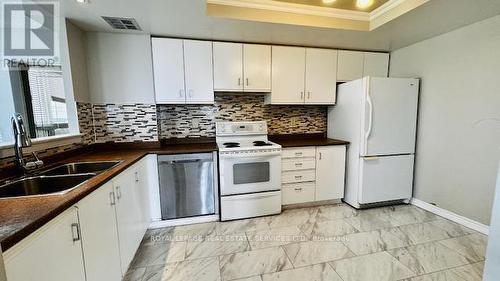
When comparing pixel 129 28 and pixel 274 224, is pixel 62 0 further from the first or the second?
pixel 274 224

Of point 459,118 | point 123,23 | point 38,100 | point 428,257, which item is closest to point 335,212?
point 428,257

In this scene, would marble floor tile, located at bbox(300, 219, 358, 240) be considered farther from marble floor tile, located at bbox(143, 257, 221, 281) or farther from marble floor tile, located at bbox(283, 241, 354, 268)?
marble floor tile, located at bbox(143, 257, 221, 281)

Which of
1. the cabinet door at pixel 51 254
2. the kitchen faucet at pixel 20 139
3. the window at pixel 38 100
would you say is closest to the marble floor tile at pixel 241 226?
the cabinet door at pixel 51 254

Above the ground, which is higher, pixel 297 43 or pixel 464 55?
pixel 297 43

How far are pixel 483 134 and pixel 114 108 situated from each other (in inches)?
157

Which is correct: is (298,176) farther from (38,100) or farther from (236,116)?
(38,100)

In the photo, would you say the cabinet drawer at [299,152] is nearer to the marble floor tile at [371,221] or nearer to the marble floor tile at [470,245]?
the marble floor tile at [371,221]

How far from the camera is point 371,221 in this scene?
2.52m

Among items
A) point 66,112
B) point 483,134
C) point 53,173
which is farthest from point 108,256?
point 483,134

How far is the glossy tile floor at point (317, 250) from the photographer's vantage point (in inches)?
67.7

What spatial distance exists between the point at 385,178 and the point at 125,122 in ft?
10.9

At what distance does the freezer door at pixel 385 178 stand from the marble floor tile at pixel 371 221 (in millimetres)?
161

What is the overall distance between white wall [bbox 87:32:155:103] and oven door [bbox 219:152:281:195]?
1.26m

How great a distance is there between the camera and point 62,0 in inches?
67.0
